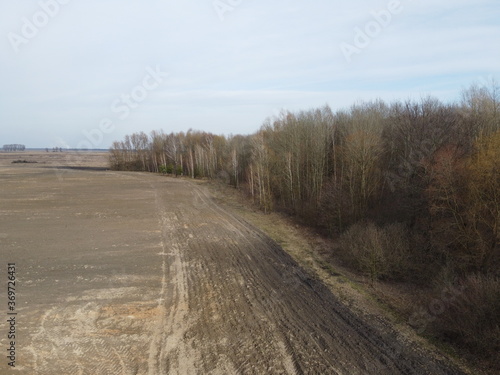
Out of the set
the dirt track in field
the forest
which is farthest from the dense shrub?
the dirt track in field

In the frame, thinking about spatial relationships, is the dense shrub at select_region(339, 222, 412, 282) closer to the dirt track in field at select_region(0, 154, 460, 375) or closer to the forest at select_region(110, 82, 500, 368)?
the forest at select_region(110, 82, 500, 368)

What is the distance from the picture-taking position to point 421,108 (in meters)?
24.6

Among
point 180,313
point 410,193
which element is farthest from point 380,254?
point 180,313

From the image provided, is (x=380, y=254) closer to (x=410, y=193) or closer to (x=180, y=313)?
(x=410, y=193)

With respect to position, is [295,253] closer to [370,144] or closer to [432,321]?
[432,321]

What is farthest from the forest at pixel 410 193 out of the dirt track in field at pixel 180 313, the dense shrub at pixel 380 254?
the dirt track in field at pixel 180 313

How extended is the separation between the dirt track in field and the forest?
11.2 ft

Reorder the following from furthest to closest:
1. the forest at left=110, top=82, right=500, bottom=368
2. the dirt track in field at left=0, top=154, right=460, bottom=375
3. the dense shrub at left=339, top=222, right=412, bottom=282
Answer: the dense shrub at left=339, top=222, right=412, bottom=282 < the forest at left=110, top=82, right=500, bottom=368 < the dirt track in field at left=0, top=154, right=460, bottom=375

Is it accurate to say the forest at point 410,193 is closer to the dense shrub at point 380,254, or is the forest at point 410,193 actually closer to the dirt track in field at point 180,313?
the dense shrub at point 380,254

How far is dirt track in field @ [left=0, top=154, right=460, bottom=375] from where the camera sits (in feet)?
26.9

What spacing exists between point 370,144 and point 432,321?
17581mm

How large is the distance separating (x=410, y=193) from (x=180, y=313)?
52.5 feet

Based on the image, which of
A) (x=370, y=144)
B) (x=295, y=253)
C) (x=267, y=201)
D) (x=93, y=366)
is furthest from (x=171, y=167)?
(x=93, y=366)

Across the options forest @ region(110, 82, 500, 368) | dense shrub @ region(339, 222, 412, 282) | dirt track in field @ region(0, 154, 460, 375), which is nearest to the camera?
dirt track in field @ region(0, 154, 460, 375)
